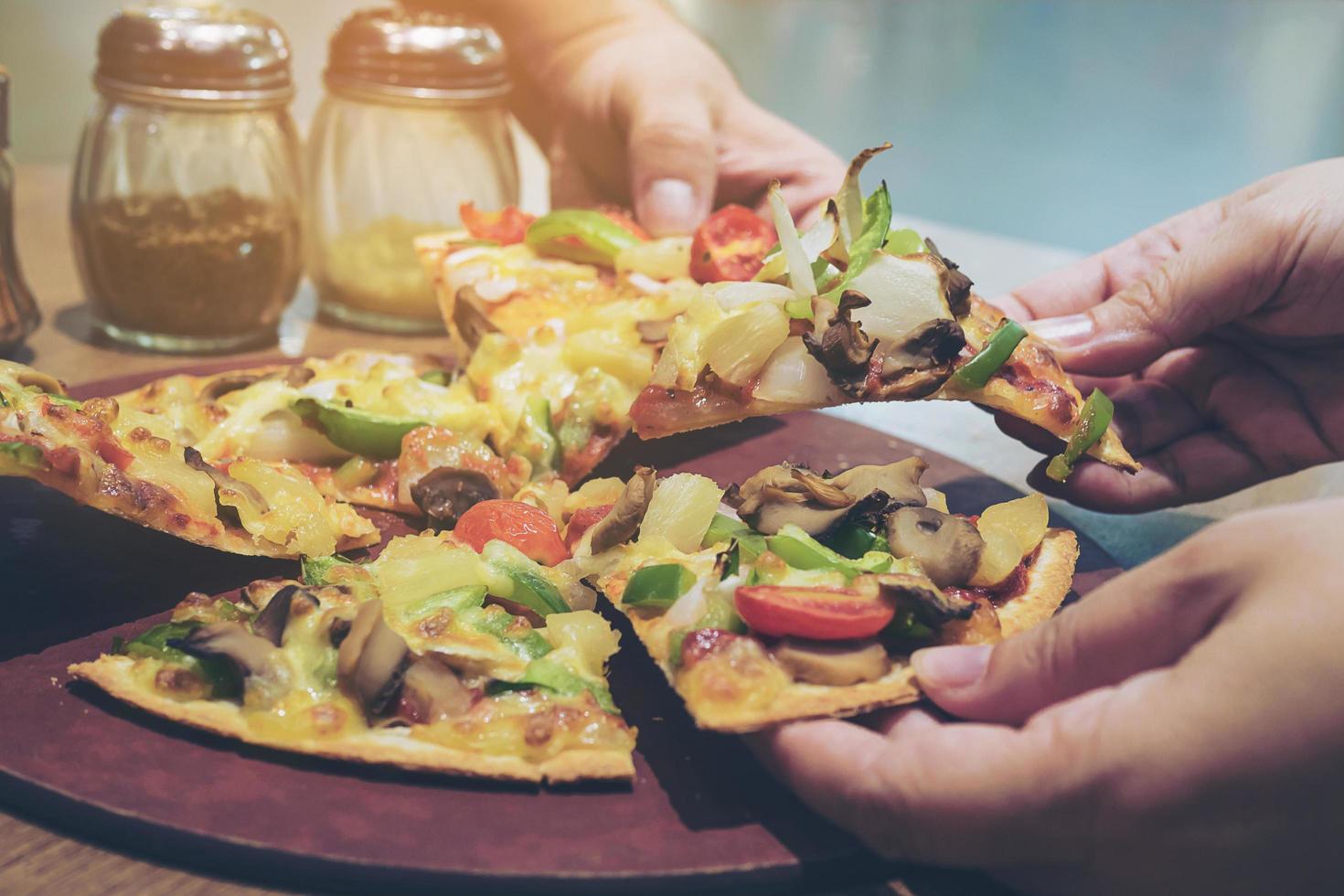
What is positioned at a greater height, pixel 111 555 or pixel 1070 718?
pixel 1070 718

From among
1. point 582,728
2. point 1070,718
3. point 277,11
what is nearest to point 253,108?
point 582,728

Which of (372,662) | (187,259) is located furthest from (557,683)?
(187,259)

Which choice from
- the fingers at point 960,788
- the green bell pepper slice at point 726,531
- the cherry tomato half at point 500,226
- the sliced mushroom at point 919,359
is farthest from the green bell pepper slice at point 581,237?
the fingers at point 960,788

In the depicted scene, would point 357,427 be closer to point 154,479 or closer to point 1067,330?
point 154,479

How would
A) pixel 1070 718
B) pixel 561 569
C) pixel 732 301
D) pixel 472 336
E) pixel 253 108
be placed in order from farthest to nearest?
pixel 253 108 → pixel 472 336 → pixel 732 301 → pixel 561 569 → pixel 1070 718

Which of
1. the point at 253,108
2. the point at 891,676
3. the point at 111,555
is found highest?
the point at 253,108

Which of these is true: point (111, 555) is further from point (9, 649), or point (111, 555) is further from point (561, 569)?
point (561, 569)
